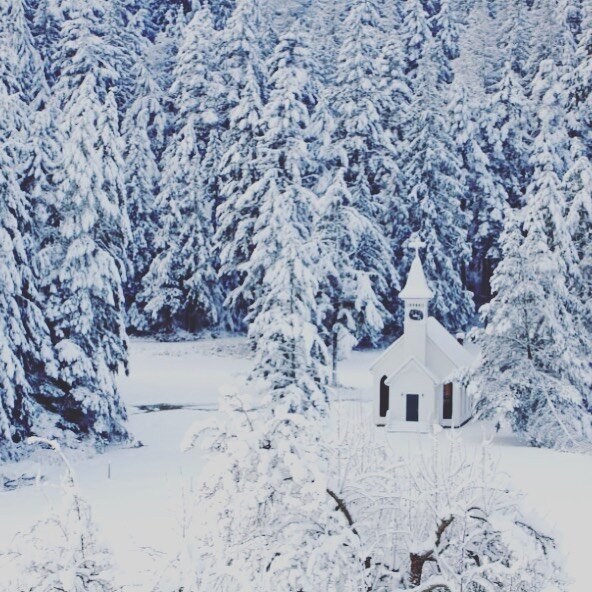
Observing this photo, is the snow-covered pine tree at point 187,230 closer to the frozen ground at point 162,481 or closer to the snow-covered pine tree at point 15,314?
the frozen ground at point 162,481

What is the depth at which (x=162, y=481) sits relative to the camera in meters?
21.4

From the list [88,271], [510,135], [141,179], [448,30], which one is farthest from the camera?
[448,30]

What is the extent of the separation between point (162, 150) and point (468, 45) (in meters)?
19.5

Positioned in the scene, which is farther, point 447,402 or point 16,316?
point 447,402

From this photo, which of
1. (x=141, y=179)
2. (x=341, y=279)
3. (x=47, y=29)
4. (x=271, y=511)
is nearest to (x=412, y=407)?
(x=341, y=279)

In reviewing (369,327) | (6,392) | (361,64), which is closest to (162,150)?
(361,64)

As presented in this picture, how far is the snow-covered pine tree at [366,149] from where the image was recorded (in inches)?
1665

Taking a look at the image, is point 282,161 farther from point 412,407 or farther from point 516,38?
point 516,38

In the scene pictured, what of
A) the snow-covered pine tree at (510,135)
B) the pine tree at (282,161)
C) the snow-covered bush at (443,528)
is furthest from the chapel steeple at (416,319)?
the snow-covered bush at (443,528)

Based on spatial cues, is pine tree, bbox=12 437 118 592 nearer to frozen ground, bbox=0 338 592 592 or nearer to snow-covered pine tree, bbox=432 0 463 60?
frozen ground, bbox=0 338 592 592

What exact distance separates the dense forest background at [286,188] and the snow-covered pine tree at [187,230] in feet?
0.46

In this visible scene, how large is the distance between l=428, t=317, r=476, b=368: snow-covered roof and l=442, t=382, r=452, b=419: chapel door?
2.82 ft

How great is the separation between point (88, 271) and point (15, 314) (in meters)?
3.46

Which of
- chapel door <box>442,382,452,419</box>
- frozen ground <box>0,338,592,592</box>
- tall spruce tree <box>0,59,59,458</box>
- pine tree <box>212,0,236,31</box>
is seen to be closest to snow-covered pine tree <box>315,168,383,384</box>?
frozen ground <box>0,338,592,592</box>
